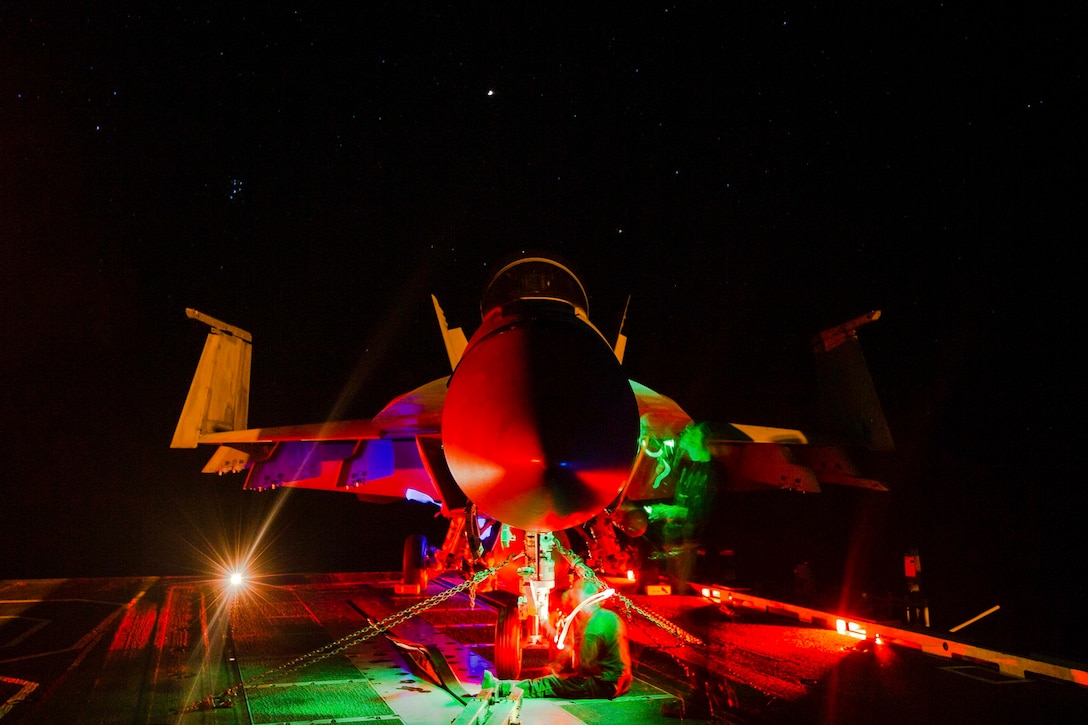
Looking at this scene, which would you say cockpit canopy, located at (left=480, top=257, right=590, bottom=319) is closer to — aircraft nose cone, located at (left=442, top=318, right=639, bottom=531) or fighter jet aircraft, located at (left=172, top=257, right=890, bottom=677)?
fighter jet aircraft, located at (left=172, top=257, right=890, bottom=677)

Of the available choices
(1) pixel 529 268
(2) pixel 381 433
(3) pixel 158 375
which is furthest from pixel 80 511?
(1) pixel 529 268

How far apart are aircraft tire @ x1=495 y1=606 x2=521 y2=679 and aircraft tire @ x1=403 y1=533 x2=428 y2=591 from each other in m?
5.94

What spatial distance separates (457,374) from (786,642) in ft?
16.8

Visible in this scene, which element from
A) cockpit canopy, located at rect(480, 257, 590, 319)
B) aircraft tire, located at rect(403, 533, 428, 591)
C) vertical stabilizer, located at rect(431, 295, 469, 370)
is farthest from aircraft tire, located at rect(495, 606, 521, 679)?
aircraft tire, located at rect(403, 533, 428, 591)

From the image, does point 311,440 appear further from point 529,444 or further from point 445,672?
point 529,444

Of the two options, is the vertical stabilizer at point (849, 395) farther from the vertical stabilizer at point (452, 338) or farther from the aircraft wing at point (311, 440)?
the aircraft wing at point (311, 440)

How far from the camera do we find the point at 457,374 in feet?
12.5

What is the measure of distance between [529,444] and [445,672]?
3.04 m

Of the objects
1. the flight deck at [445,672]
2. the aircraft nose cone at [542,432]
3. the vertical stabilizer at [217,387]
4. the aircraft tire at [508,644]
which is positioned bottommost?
the flight deck at [445,672]

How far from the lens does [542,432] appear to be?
Answer: 3.23 metres

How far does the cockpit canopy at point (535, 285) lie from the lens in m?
5.42

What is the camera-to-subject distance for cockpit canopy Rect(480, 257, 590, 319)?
5.42m

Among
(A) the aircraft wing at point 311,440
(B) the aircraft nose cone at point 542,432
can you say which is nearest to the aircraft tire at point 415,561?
(A) the aircraft wing at point 311,440

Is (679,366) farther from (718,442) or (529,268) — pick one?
(529,268)
